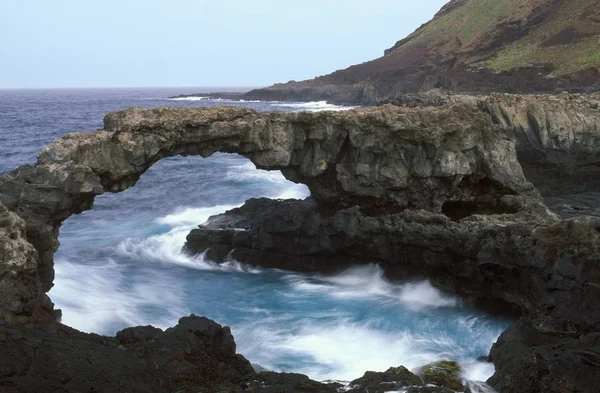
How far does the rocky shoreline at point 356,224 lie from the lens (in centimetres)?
1166

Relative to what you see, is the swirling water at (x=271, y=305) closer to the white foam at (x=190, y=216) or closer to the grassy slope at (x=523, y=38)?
the white foam at (x=190, y=216)

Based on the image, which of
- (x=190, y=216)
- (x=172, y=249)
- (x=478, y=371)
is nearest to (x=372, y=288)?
→ (x=478, y=371)

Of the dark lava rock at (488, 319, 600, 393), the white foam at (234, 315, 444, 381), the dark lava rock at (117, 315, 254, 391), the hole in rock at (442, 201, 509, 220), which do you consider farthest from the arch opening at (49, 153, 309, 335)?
the dark lava rock at (488, 319, 600, 393)

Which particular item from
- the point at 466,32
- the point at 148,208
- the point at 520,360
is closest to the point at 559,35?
the point at 466,32

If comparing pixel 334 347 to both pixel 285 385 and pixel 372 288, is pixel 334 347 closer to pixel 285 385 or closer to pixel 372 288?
pixel 372 288

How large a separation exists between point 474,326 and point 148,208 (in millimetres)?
24121

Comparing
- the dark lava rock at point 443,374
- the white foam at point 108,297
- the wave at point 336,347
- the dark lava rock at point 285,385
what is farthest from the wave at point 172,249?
the dark lava rock at point 285,385

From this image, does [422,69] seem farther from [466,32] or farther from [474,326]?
[474,326]

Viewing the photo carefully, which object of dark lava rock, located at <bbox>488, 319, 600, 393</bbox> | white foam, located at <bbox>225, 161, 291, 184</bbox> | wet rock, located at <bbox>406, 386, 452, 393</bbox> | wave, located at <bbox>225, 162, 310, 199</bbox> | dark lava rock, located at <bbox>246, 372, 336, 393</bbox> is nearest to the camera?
dark lava rock, located at <bbox>488, 319, 600, 393</bbox>

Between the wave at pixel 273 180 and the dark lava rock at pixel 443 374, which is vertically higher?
the dark lava rock at pixel 443 374

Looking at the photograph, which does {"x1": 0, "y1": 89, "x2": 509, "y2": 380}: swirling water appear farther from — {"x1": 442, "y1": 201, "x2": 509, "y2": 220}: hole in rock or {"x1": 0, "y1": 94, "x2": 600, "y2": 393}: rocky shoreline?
{"x1": 442, "y1": 201, "x2": 509, "y2": 220}: hole in rock

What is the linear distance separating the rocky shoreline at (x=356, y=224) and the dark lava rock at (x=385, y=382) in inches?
3.4

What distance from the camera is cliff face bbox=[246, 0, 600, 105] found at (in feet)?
220

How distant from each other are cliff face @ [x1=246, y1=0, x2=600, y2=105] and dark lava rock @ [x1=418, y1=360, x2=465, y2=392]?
4992cm
